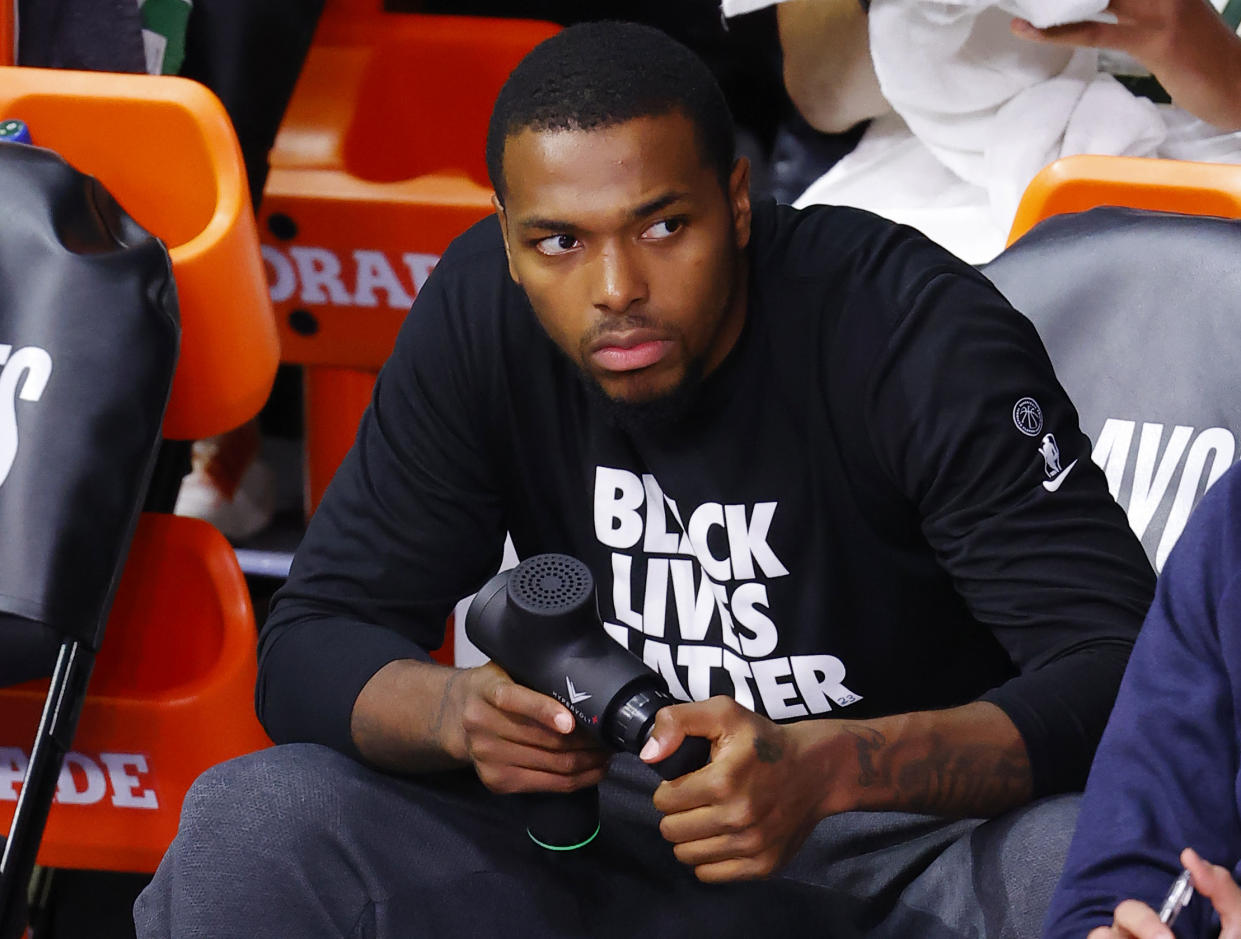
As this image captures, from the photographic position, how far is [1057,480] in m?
1.12

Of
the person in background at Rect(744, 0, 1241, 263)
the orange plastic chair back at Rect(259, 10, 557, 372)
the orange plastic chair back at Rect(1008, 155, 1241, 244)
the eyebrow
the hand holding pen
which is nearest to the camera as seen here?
the hand holding pen

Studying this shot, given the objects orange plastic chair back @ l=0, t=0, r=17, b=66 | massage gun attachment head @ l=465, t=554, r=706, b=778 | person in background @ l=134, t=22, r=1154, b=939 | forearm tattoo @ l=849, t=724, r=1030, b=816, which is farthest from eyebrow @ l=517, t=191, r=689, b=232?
orange plastic chair back @ l=0, t=0, r=17, b=66

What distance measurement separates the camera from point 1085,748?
1081mm

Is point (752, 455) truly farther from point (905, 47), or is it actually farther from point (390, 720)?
point (905, 47)

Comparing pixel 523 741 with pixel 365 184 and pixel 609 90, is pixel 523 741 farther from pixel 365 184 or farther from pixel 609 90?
pixel 365 184

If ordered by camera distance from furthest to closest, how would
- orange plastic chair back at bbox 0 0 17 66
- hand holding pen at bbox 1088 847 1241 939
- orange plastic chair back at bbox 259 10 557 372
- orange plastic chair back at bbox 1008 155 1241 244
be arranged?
orange plastic chair back at bbox 259 10 557 372, orange plastic chair back at bbox 0 0 17 66, orange plastic chair back at bbox 1008 155 1241 244, hand holding pen at bbox 1088 847 1241 939

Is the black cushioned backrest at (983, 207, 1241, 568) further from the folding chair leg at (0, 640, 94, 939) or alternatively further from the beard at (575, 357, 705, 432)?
the folding chair leg at (0, 640, 94, 939)

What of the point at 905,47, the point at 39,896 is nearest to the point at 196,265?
the point at 39,896

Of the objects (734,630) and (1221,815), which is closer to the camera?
(1221,815)

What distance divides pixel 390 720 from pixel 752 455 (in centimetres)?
32

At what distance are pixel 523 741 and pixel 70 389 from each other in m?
0.51

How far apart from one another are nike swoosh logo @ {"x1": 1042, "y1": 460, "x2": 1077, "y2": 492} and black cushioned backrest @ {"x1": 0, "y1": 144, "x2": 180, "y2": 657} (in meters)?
0.70

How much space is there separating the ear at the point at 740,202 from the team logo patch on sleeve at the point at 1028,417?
0.77 feet

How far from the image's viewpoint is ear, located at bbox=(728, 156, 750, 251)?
1197mm
